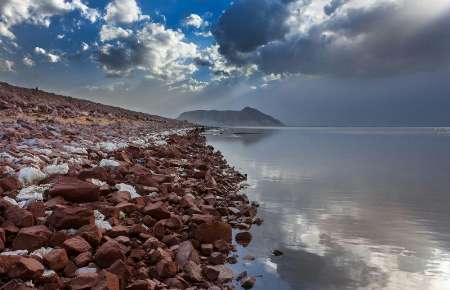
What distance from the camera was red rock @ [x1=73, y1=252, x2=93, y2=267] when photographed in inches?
232

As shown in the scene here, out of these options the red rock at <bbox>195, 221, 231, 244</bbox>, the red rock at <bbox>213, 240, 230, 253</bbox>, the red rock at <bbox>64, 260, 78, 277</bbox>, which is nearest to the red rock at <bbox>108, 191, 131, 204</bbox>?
the red rock at <bbox>195, 221, 231, 244</bbox>

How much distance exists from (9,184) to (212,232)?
440 cm

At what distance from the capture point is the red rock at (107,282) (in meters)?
5.21

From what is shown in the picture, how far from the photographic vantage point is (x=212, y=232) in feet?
27.7

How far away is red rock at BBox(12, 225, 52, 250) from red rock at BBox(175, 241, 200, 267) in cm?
222

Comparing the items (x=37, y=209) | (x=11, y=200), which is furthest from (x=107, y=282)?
(x=11, y=200)

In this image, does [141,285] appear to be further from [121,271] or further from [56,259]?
[56,259]

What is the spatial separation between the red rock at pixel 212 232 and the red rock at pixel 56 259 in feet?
10.0

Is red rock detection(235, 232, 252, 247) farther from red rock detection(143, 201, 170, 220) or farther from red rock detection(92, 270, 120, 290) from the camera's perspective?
red rock detection(92, 270, 120, 290)

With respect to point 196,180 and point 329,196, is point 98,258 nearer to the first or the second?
point 196,180

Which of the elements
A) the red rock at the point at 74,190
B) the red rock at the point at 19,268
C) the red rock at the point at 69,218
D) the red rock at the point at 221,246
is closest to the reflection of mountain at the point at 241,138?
the red rock at the point at 221,246

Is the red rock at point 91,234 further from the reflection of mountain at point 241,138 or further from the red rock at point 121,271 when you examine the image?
the reflection of mountain at point 241,138

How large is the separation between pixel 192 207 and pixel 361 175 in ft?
52.0

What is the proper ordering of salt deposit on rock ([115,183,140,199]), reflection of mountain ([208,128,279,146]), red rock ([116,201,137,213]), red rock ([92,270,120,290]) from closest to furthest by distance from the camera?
1. red rock ([92,270,120,290])
2. red rock ([116,201,137,213])
3. salt deposit on rock ([115,183,140,199])
4. reflection of mountain ([208,128,279,146])
